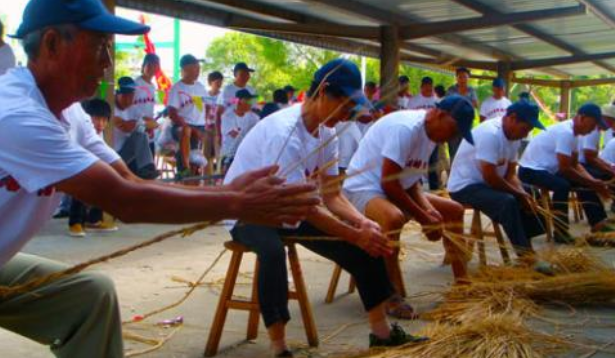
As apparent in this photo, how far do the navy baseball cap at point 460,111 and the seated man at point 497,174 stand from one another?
0.94 metres

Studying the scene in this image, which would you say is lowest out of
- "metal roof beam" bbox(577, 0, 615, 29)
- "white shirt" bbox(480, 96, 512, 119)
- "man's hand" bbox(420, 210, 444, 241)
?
"man's hand" bbox(420, 210, 444, 241)

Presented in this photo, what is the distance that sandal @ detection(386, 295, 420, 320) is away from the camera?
4320mm

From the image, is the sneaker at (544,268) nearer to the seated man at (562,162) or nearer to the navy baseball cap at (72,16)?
the seated man at (562,162)

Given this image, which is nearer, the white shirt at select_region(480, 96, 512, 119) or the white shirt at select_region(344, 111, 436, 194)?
→ the white shirt at select_region(344, 111, 436, 194)

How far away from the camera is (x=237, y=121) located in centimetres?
933

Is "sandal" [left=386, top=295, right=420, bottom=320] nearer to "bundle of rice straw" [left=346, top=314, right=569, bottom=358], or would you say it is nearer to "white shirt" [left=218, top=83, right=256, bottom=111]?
"bundle of rice straw" [left=346, top=314, right=569, bottom=358]

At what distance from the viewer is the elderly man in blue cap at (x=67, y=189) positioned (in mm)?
1930

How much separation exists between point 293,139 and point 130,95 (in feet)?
14.9

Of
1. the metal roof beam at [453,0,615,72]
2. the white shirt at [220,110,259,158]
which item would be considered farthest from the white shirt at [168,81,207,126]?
the metal roof beam at [453,0,615,72]

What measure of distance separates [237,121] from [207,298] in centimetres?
491

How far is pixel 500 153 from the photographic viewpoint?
18.3ft

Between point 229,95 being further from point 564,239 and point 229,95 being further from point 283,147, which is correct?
point 283,147

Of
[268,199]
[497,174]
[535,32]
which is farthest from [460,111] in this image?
[535,32]

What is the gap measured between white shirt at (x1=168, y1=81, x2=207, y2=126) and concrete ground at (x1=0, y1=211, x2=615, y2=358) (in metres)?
2.39
